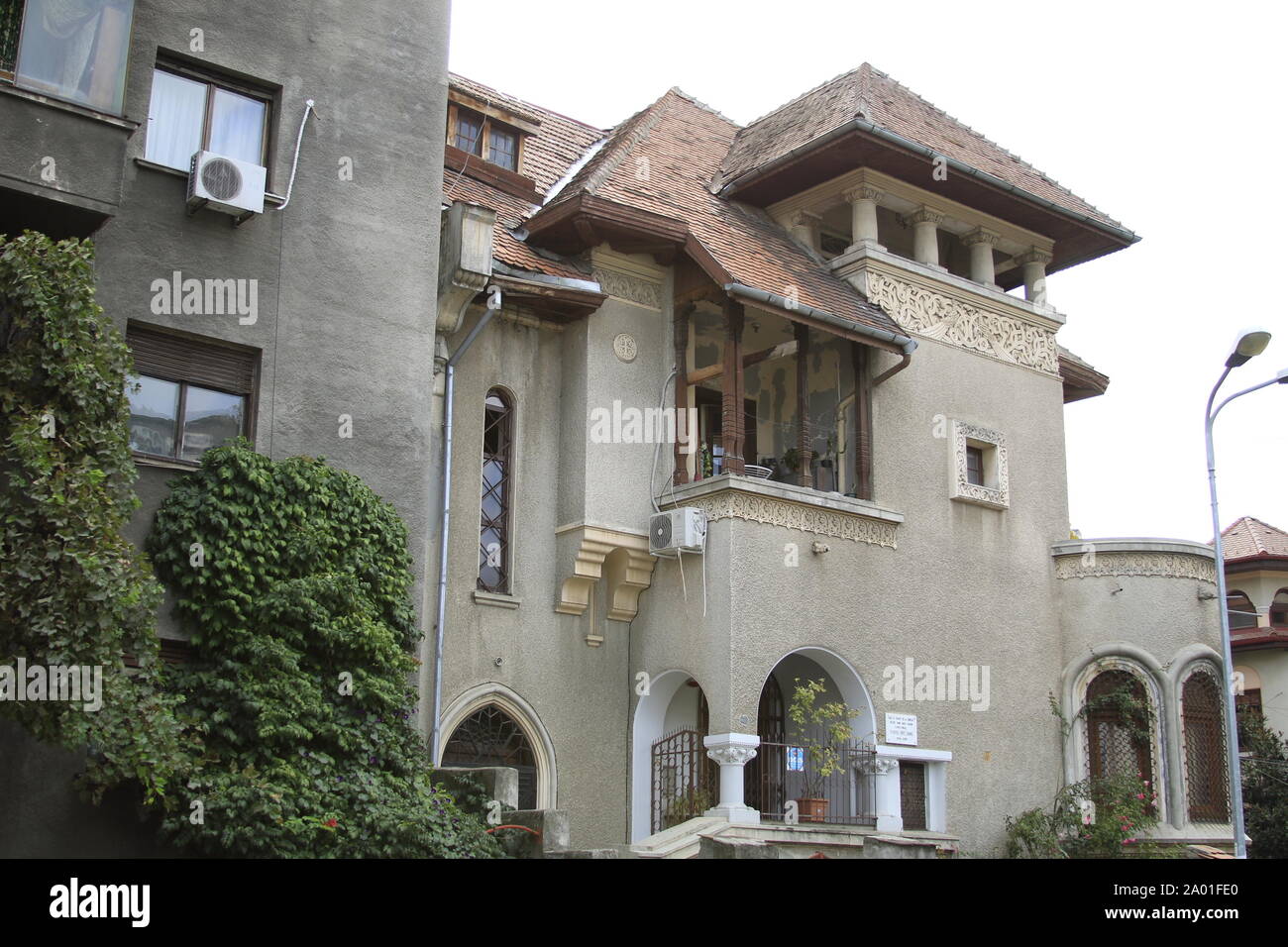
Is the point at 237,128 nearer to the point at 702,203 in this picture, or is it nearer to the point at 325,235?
the point at 325,235

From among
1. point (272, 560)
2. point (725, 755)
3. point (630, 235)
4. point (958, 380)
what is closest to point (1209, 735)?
point (958, 380)

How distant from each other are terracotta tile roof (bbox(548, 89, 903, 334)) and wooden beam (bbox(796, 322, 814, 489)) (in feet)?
1.91

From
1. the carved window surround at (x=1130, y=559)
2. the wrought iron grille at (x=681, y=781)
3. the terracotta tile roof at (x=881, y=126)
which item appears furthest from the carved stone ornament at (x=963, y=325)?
the wrought iron grille at (x=681, y=781)

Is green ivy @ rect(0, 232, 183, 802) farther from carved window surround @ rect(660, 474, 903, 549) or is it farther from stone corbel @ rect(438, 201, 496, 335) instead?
carved window surround @ rect(660, 474, 903, 549)

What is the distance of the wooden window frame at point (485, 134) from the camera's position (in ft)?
62.4

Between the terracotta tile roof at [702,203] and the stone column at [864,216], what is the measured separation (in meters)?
0.58

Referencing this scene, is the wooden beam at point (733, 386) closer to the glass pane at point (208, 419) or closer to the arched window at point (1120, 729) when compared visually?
the glass pane at point (208, 419)

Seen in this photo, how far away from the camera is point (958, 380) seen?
19.4 m

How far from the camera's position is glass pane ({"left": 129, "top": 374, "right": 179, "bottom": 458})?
475 inches

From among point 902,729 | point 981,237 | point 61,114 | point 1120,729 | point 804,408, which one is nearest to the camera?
point 61,114

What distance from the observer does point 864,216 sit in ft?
62.0

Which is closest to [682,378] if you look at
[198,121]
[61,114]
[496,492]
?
[496,492]

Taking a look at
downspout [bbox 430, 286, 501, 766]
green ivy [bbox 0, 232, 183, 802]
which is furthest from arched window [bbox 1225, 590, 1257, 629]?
green ivy [bbox 0, 232, 183, 802]

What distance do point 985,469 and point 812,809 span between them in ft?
18.3
